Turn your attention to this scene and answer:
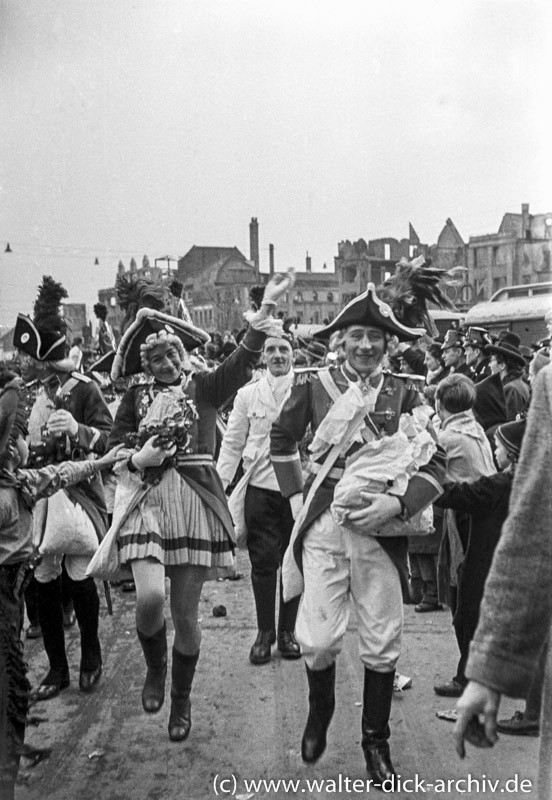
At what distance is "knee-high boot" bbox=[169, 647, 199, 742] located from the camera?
361 centimetres

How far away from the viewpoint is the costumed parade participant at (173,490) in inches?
145

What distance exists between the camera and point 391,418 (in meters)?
3.48

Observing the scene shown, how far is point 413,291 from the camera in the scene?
379cm

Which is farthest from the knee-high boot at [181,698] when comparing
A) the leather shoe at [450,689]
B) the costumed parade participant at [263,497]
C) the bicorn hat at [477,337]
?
the bicorn hat at [477,337]

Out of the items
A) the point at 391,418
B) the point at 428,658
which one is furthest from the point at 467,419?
the point at 428,658

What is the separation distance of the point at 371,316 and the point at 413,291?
412 millimetres

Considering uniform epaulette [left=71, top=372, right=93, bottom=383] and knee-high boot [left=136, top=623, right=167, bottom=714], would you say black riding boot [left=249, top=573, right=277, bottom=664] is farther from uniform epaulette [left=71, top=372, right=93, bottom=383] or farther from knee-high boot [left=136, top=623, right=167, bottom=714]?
uniform epaulette [left=71, top=372, right=93, bottom=383]

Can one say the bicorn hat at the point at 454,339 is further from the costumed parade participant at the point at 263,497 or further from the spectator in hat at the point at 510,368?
the costumed parade participant at the point at 263,497

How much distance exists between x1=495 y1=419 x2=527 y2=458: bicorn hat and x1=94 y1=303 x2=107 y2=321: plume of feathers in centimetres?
246

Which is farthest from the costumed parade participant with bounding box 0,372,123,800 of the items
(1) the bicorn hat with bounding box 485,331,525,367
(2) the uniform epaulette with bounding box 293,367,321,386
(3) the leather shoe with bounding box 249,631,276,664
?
(1) the bicorn hat with bounding box 485,331,525,367

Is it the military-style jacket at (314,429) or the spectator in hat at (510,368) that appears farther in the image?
the spectator in hat at (510,368)

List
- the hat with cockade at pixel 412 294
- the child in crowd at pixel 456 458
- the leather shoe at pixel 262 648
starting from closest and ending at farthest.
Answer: the hat with cockade at pixel 412 294 → the child in crowd at pixel 456 458 → the leather shoe at pixel 262 648

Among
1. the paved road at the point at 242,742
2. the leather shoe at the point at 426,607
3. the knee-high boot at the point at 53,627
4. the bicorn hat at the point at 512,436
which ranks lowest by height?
the paved road at the point at 242,742

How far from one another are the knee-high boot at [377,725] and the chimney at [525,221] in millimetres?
1911
